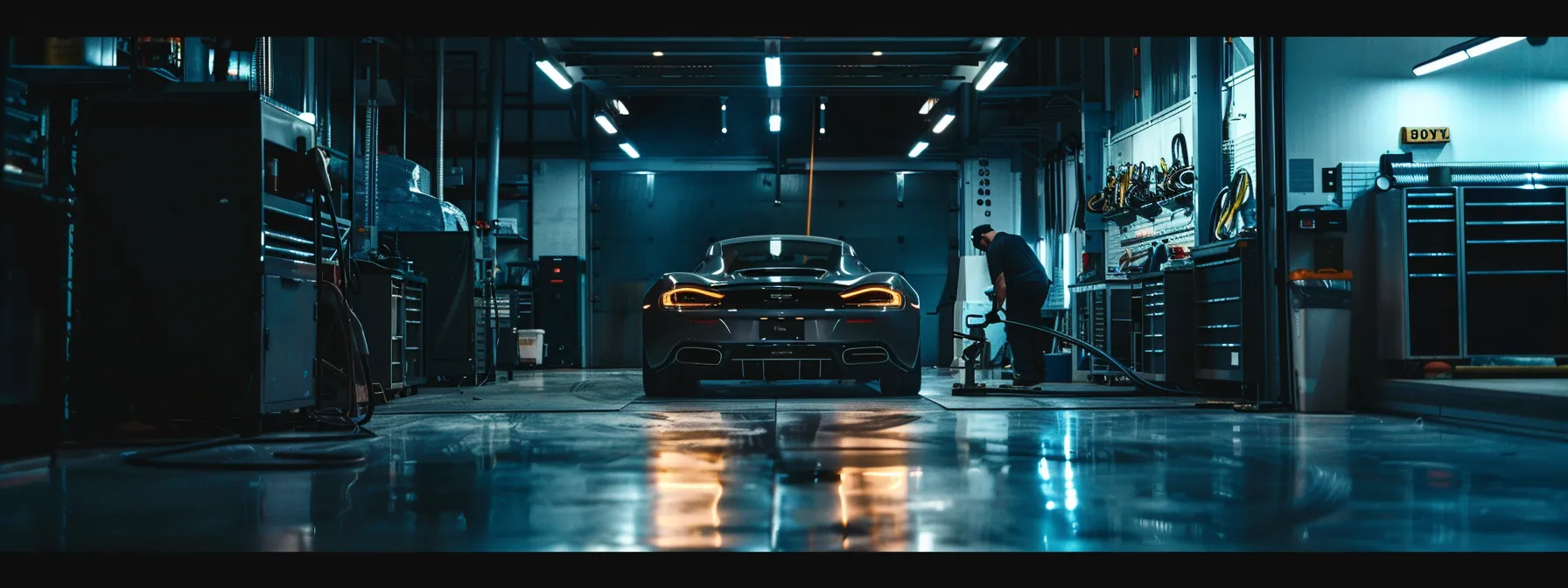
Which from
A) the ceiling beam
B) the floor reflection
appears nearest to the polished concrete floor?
the floor reflection

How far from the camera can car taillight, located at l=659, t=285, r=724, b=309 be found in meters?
7.21

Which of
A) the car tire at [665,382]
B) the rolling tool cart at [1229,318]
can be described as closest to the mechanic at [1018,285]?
the rolling tool cart at [1229,318]

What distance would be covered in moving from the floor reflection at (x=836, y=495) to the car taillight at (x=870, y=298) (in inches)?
93.9

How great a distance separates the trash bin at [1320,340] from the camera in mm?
Answer: 6570

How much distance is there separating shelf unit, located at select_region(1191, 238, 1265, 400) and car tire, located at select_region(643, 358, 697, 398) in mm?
3627

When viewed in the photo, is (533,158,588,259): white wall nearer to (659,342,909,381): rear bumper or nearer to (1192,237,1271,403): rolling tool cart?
(659,342,909,381): rear bumper

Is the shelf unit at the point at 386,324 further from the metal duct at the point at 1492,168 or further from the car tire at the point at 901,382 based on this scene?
the metal duct at the point at 1492,168

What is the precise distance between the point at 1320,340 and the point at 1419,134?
2.19 m

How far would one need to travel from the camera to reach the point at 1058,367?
10.3 meters

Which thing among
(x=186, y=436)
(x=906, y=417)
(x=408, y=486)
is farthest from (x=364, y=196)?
(x=408, y=486)

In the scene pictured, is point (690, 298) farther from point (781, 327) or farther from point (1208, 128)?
point (1208, 128)

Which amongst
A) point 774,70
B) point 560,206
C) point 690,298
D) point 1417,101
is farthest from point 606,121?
point 1417,101

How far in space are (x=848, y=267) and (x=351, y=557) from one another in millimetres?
5940

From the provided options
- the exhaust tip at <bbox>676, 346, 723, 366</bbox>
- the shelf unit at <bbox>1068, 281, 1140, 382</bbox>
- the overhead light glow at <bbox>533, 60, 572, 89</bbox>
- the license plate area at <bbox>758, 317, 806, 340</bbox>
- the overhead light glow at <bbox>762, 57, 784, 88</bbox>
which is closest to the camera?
the license plate area at <bbox>758, 317, 806, 340</bbox>
